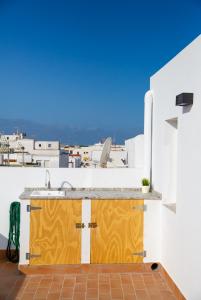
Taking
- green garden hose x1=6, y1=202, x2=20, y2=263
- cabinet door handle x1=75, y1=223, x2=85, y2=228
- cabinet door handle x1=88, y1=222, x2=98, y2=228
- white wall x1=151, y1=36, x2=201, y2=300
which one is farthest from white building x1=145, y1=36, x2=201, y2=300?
green garden hose x1=6, y1=202, x2=20, y2=263

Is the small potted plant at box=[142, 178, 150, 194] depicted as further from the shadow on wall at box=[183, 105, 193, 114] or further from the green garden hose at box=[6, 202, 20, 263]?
the green garden hose at box=[6, 202, 20, 263]

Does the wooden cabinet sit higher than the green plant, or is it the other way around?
the green plant

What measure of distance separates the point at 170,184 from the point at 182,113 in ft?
3.30

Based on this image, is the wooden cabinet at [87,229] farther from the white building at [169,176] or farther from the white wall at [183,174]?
the white wall at [183,174]

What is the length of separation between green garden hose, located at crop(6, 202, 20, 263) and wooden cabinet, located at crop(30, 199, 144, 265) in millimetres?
531

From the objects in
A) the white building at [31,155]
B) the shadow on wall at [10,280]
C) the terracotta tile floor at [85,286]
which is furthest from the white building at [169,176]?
the white building at [31,155]

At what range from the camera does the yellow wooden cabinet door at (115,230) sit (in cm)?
421

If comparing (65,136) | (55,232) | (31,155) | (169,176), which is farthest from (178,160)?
(65,136)

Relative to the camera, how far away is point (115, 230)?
Result: 4227 mm

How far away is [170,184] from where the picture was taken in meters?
4.09

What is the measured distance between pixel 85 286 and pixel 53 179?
5.33 feet

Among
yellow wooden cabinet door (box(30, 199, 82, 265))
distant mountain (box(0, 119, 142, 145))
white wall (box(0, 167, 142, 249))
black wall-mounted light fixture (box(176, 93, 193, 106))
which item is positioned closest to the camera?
black wall-mounted light fixture (box(176, 93, 193, 106))

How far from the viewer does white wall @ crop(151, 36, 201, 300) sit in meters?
3.08

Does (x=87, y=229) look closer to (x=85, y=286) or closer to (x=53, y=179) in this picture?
(x=85, y=286)
